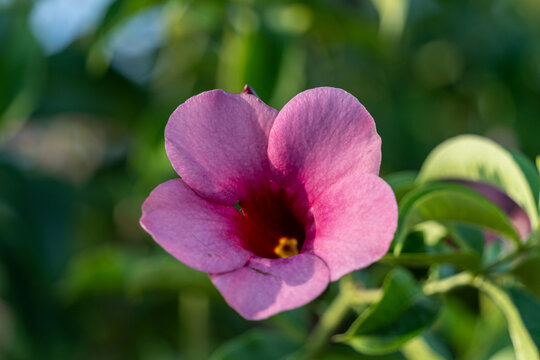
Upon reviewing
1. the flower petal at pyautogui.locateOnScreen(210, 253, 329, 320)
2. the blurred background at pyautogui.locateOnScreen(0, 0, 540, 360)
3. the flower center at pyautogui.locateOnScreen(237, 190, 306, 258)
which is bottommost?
the blurred background at pyautogui.locateOnScreen(0, 0, 540, 360)

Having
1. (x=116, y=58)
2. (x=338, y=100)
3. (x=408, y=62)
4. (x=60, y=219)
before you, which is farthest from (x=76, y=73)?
(x=338, y=100)

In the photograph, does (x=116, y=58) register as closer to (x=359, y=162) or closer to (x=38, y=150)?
(x=38, y=150)

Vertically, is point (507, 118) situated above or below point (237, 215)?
below

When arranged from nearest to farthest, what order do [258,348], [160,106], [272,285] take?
1. [272,285]
2. [258,348]
3. [160,106]

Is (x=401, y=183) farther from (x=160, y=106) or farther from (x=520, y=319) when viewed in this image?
(x=160, y=106)

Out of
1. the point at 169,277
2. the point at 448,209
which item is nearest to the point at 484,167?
the point at 448,209

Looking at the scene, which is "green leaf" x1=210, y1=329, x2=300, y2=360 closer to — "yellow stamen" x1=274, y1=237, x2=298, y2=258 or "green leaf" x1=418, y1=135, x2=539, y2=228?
"yellow stamen" x1=274, y1=237, x2=298, y2=258

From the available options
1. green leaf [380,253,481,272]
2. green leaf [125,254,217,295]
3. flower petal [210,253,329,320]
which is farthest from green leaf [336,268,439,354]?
green leaf [125,254,217,295]
